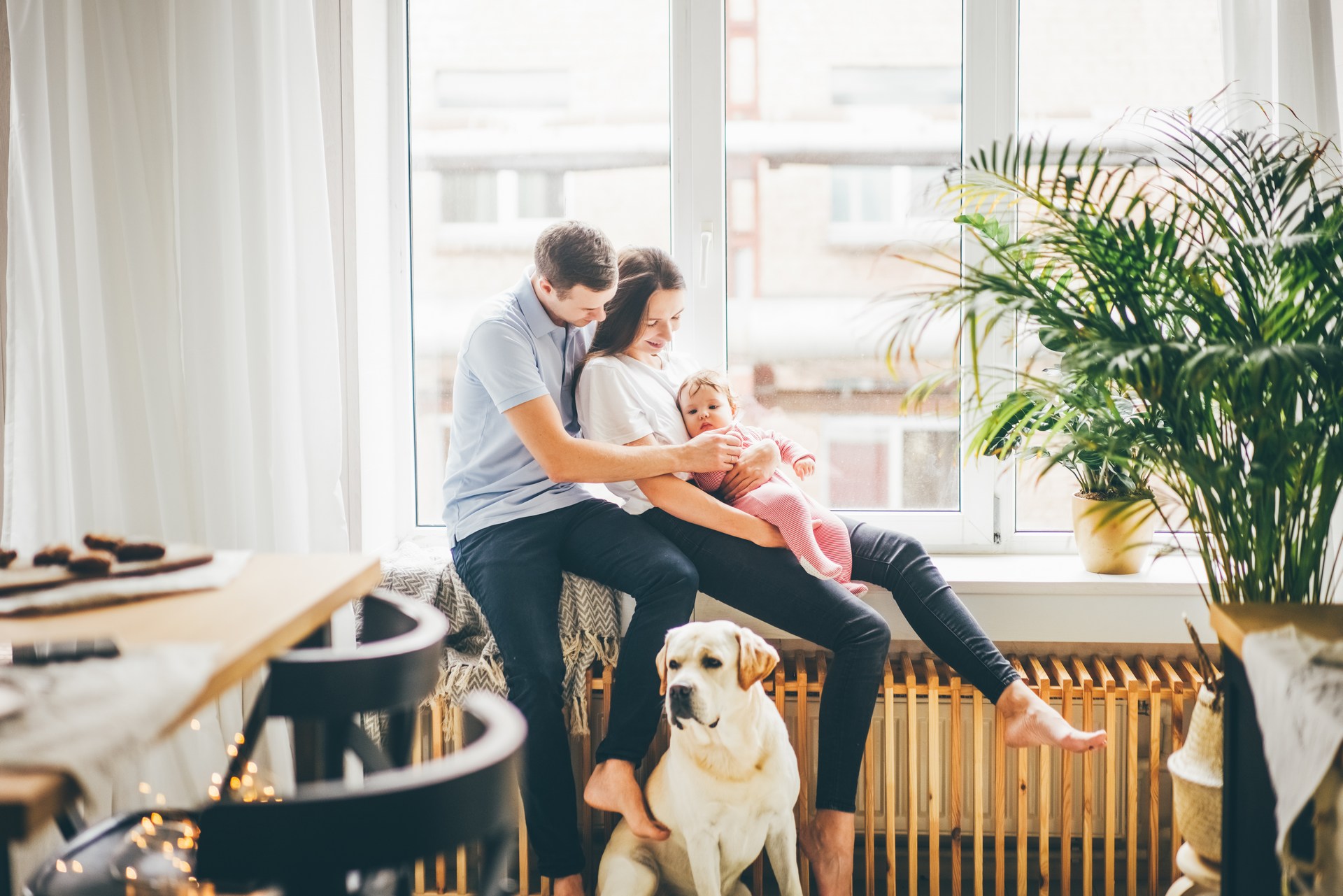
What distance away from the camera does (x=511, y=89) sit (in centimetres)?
237

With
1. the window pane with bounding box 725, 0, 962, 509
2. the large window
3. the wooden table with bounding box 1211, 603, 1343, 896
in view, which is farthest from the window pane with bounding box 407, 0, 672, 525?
the wooden table with bounding box 1211, 603, 1343, 896

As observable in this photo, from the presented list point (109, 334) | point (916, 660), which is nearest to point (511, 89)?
point (109, 334)

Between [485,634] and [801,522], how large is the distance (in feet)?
2.25

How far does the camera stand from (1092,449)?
1.57 m

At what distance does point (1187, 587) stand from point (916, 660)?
57 centimetres

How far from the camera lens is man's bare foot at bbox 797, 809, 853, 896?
180 cm

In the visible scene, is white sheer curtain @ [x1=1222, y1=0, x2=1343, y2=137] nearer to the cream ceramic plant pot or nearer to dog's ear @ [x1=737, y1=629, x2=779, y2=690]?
the cream ceramic plant pot

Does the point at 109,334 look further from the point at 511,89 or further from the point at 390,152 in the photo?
the point at 511,89

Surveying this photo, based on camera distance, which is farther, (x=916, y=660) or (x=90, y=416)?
(x=916, y=660)

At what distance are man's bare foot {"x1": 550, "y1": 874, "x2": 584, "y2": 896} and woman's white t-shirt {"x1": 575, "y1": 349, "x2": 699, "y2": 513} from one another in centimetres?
72

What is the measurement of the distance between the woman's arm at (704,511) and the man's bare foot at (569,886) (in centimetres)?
70

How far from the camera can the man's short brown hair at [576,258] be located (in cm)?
190

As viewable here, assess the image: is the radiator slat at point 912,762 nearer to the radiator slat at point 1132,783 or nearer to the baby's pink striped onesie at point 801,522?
the baby's pink striped onesie at point 801,522

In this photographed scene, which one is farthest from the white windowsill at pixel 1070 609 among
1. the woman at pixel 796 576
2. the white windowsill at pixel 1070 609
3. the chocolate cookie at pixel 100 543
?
the chocolate cookie at pixel 100 543
